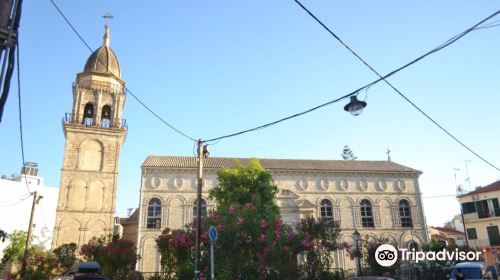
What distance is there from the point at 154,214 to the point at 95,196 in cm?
538

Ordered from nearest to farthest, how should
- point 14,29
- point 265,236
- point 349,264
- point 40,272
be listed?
point 14,29, point 265,236, point 40,272, point 349,264

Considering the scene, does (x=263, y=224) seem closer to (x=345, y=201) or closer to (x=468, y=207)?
(x=345, y=201)

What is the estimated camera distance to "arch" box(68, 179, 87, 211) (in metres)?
29.0

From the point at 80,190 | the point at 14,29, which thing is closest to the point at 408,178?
the point at 80,190

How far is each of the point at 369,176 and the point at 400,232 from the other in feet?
19.9

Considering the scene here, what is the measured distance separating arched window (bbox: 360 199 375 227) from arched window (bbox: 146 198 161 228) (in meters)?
19.3

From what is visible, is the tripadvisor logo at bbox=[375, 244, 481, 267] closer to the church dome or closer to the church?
the church

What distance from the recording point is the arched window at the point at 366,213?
3539 centimetres

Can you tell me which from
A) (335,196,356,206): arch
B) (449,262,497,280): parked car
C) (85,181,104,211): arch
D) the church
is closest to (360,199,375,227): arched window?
the church

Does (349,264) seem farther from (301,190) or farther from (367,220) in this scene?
(301,190)

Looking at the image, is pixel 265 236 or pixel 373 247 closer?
pixel 265 236

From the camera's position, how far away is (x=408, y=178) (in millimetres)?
37500

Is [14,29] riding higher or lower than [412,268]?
higher

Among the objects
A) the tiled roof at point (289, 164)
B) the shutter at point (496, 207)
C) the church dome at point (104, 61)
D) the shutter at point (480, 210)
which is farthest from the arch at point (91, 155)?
the shutter at point (496, 207)
